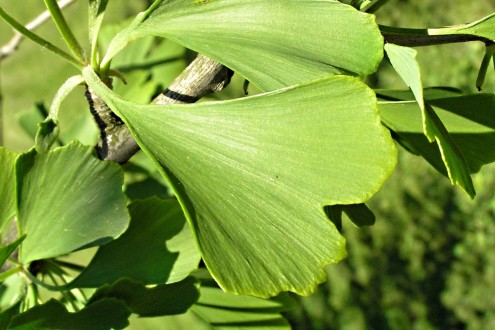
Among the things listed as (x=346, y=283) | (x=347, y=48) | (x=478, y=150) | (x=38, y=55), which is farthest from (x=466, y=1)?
(x=347, y=48)

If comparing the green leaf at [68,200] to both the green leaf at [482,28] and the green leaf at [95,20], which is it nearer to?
the green leaf at [95,20]

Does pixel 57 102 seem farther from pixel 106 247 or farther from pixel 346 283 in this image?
pixel 346 283

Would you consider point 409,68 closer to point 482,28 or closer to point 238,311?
point 482,28

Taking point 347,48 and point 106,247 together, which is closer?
point 347,48

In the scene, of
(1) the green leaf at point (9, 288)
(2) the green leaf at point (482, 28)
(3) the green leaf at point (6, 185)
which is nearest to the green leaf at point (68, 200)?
(3) the green leaf at point (6, 185)

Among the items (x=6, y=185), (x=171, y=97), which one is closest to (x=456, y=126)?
(x=171, y=97)
